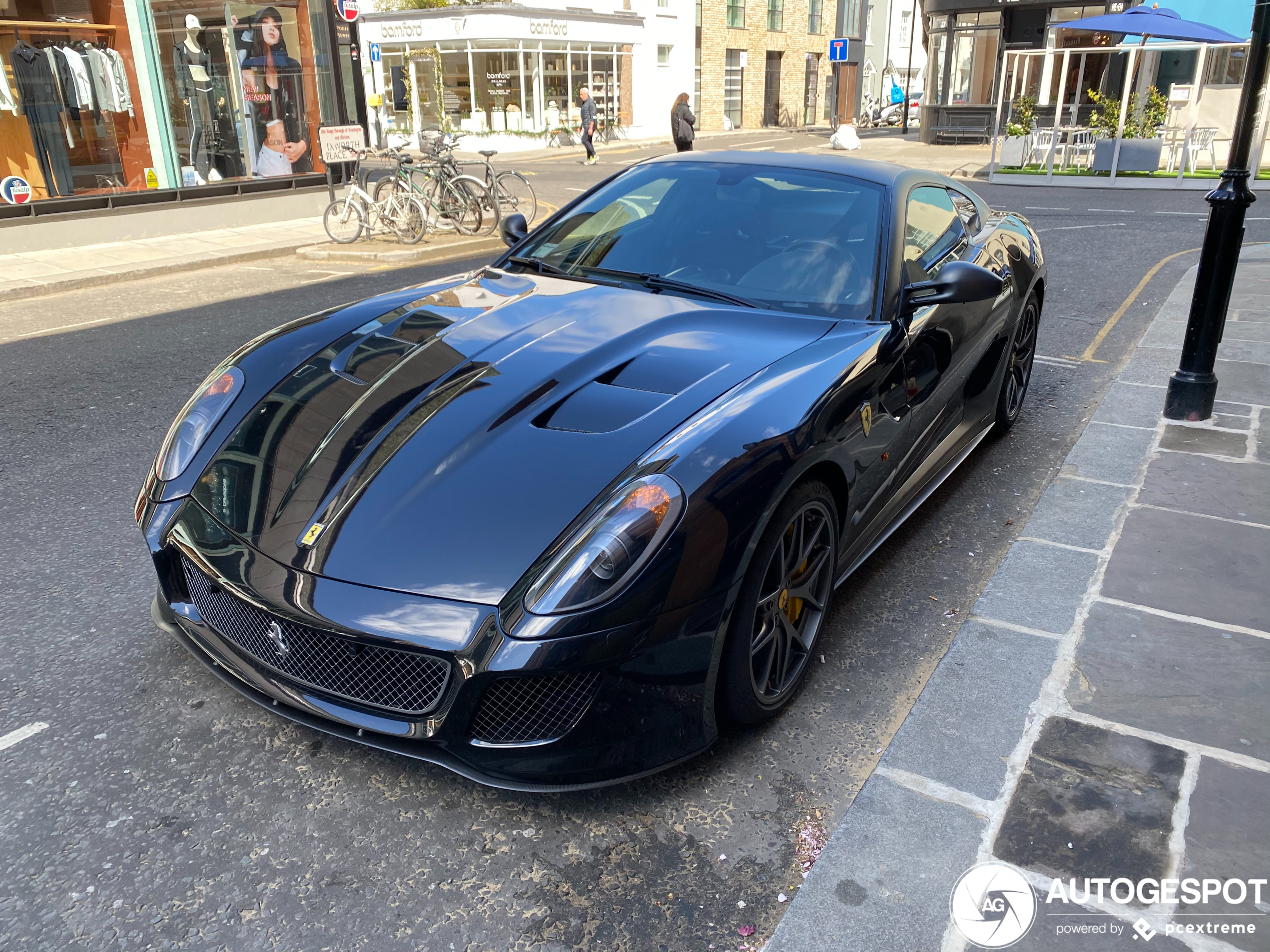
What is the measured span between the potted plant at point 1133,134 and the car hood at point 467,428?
18334 millimetres

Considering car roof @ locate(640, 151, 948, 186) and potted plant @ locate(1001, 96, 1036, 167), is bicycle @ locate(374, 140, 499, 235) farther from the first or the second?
potted plant @ locate(1001, 96, 1036, 167)

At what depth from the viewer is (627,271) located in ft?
11.5

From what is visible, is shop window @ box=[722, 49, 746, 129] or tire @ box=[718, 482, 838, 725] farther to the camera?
shop window @ box=[722, 49, 746, 129]

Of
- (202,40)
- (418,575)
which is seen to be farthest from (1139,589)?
(202,40)

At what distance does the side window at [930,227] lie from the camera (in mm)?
3533

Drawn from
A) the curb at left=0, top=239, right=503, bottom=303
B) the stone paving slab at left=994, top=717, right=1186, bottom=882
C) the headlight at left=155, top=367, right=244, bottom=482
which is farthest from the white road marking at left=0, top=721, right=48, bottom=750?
the curb at left=0, top=239, right=503, bottom=303

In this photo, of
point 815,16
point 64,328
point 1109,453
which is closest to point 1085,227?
point 1109,453

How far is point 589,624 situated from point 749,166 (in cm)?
233

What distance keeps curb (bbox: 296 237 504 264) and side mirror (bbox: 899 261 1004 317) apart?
25.6 ft

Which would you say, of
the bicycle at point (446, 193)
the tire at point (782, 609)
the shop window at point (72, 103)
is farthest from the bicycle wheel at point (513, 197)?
the tire at point (782, 609)

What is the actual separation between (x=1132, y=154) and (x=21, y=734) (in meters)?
20.5

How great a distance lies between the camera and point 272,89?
558 inches

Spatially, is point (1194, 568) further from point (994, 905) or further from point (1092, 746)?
point (994, 905)

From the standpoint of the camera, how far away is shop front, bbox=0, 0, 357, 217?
11875mm
